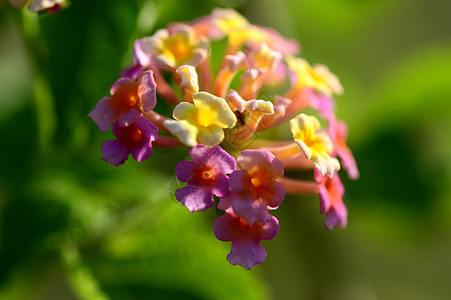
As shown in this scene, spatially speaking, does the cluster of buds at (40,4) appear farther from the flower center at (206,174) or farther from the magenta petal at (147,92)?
the flower center at (206,174)

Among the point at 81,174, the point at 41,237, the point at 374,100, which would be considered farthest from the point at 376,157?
the point at 41,237

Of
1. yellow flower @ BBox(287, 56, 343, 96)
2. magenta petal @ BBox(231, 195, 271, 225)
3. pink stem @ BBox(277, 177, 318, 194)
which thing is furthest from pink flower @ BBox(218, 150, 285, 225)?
yellow flower @ BBox(287, 56, 343, 96)

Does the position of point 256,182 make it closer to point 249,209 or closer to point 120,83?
point 249,209

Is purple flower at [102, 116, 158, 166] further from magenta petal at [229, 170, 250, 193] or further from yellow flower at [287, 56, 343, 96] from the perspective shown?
yellow flower at [287, 56, 343, 96]

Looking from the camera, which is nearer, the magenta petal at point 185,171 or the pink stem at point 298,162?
the magenta petal at point 185,171

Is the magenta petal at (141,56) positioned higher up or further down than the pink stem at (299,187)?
higher up

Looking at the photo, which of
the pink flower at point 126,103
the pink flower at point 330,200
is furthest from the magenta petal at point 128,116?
the pink flower at point 330,200

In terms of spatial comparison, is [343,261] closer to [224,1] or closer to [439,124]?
[439,124]
